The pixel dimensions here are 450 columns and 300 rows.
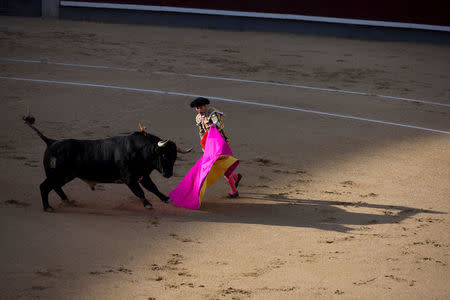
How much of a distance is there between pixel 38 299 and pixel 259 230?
1.78 m

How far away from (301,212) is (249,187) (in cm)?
72

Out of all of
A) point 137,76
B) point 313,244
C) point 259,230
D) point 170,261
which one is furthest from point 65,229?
point 137,76

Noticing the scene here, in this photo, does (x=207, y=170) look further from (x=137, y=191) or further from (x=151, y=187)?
(x=137, y=191)

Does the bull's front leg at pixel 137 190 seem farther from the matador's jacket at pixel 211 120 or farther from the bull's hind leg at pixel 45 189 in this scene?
the matador's jacket at pixel 211 120

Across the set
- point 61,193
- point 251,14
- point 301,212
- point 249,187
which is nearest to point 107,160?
point 61,193

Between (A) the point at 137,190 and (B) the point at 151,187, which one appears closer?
(A) the point at 137,190

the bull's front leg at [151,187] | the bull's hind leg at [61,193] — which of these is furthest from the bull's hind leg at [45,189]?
the bull's front leg at [151,187]

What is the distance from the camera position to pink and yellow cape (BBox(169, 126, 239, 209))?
5227mm

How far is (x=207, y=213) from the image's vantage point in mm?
5137

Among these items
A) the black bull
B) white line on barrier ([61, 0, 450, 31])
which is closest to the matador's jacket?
the black bull

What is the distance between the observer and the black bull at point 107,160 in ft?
16.1

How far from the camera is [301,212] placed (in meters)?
5.21

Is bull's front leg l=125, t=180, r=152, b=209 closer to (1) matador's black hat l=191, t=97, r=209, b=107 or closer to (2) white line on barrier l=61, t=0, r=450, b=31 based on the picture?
(1) matador's black hat l=191, t=97, r=209, b=107

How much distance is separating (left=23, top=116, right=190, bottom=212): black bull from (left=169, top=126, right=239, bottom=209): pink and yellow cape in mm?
317
